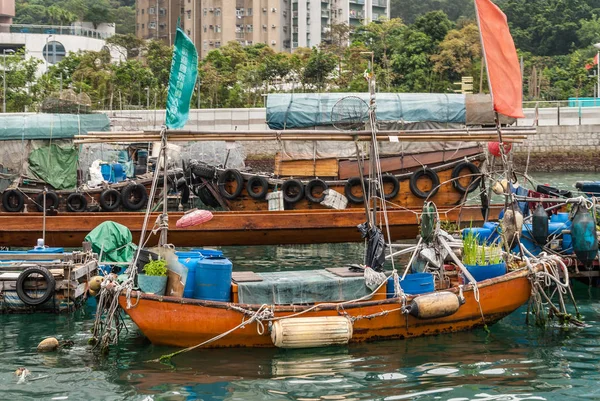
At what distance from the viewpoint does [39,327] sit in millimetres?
15031

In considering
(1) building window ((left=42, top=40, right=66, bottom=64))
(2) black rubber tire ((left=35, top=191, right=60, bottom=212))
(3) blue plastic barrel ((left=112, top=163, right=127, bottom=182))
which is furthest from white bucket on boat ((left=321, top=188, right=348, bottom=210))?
(1) building window ((left=42, top=40, right=66, bottom=64))

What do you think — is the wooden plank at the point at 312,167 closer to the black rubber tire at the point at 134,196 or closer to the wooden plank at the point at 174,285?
the black rubber tire at the point at 134,196

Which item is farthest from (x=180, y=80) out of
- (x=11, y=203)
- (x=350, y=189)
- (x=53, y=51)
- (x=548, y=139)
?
(x=53, y=51)

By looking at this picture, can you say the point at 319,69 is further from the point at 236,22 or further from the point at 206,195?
the point at 236,22

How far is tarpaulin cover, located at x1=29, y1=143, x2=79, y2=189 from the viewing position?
76.5ft

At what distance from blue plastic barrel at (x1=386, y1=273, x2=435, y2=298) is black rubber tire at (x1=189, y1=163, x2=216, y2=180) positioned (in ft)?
32.1

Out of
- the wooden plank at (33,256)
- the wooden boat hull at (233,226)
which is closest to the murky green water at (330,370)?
the wooden plank at (33,256)

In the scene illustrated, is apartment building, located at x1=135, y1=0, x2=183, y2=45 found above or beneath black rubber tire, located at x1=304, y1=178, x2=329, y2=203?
above

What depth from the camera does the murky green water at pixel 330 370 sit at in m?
11.6

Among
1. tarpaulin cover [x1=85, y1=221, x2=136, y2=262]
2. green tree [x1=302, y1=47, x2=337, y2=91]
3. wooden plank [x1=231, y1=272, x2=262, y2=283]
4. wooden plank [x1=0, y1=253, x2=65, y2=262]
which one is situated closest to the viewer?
wooden plank [x1=231, y1=272, x2=262, y2=283]

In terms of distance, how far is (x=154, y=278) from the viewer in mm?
13109

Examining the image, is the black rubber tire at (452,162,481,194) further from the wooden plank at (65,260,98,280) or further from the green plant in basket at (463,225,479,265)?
the wooden plank at (65,260,98,280)

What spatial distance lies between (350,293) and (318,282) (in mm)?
538

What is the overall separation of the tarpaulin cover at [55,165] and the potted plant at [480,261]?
12.2 m
